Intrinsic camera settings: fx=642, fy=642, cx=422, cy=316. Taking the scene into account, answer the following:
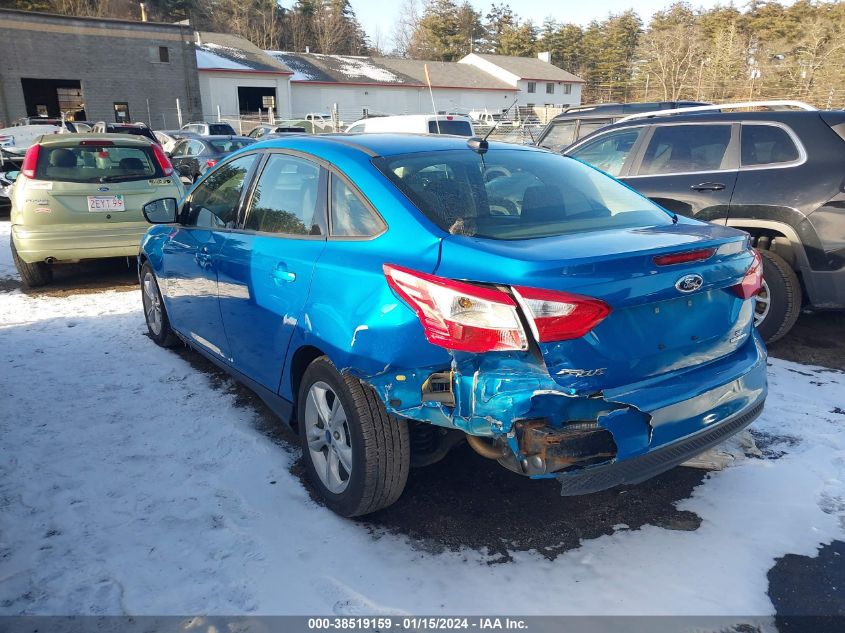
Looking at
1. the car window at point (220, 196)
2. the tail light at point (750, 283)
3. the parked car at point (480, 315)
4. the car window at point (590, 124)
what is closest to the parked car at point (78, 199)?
the car window at point (220, 196)

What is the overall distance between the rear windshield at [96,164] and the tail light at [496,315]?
6039mm

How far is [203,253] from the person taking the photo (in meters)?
4.10

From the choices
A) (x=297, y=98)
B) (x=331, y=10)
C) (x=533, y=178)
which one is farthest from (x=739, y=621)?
(x=331, y=10)

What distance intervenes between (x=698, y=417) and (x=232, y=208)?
2859 mm

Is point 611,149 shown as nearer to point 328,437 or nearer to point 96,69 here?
point 328,437

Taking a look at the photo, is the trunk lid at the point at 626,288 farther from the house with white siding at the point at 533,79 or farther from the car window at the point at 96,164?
the house with white siding at the point at 533,79

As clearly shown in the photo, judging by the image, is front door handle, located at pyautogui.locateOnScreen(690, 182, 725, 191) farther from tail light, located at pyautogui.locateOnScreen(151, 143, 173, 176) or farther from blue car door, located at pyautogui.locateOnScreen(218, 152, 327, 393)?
tail light, located at pyautogui.locateOnScreen(151, 143, 173, 176)

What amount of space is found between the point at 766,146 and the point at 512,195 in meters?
3.26

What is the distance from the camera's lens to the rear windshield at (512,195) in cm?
279

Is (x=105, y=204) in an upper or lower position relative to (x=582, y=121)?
lower

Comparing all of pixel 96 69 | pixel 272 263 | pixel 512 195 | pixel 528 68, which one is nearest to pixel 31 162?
pixel 272 263

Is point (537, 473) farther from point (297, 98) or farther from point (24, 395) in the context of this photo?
point (297, 98)

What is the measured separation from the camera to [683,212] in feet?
18.2

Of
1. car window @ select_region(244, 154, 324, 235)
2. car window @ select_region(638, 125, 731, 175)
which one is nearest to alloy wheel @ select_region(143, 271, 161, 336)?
car window @ select_region(244, 154, 324, 235)
